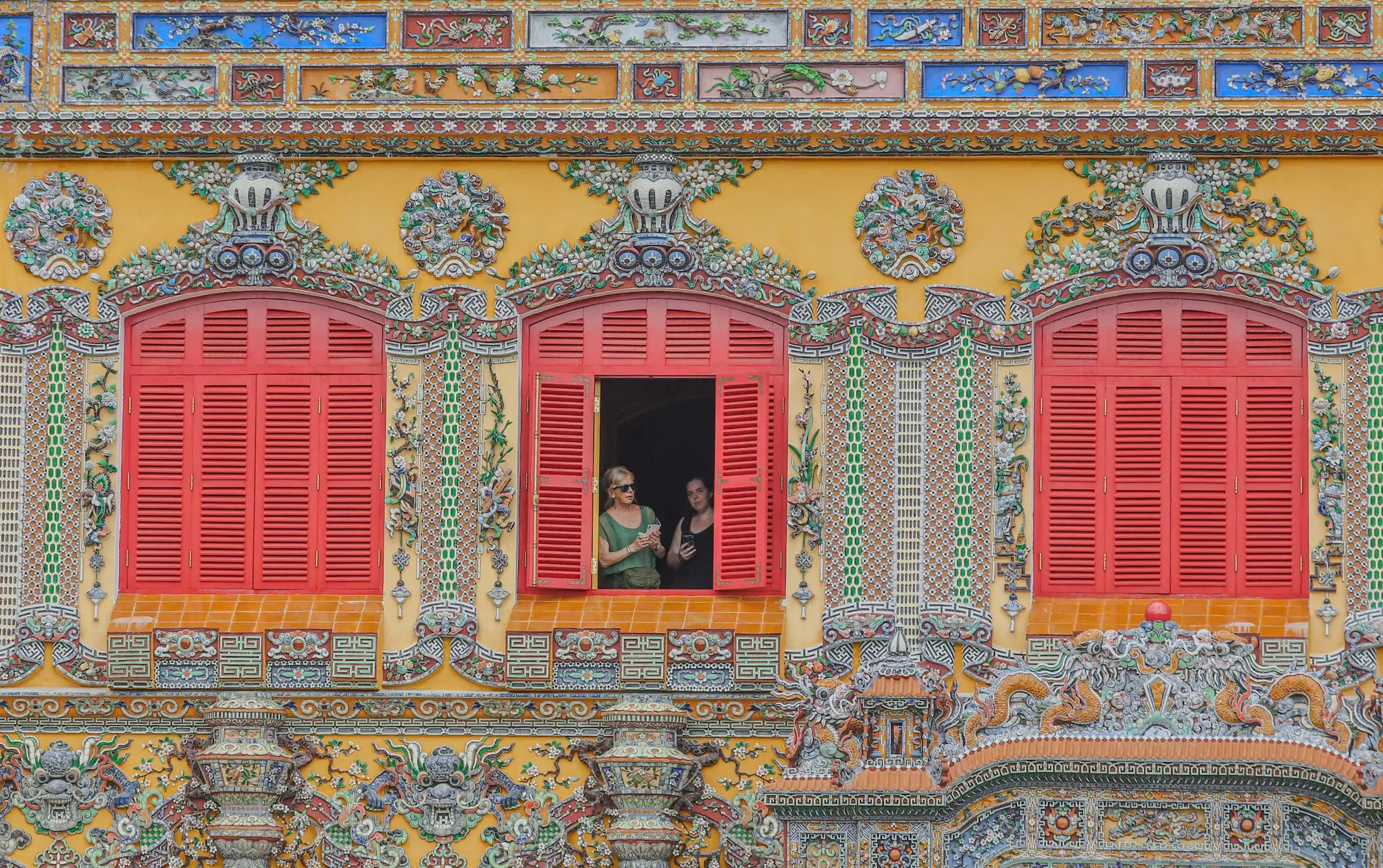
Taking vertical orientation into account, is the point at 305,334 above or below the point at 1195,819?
above

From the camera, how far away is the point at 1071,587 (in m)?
27.4

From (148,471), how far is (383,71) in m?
3.60

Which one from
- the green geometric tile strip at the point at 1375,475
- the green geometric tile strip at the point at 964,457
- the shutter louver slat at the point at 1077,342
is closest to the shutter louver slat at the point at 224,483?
the green geometric tile strip at the point at 964,457

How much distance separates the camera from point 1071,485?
27.4 m

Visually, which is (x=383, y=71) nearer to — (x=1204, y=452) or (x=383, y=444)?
(x=383, y=444)

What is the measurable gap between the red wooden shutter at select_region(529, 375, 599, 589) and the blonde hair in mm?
258

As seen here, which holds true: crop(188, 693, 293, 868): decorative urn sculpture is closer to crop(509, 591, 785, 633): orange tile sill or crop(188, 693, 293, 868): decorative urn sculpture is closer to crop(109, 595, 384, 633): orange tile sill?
crop(109, 595, 384, 633): orange tile sill

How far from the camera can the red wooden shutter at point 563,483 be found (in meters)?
27.6

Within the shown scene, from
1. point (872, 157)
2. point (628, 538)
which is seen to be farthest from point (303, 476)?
point (872, 157)

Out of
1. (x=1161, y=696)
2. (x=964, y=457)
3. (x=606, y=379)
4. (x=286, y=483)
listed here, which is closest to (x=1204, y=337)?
(x=964, y=457)

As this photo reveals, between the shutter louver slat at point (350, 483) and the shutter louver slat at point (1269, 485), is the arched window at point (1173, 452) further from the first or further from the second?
the shutter louver slat at point (350, 483)

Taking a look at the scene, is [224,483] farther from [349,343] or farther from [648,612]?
[648,612]

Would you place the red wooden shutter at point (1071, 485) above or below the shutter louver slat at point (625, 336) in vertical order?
below

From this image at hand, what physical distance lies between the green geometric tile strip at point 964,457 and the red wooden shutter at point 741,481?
1457 mm
